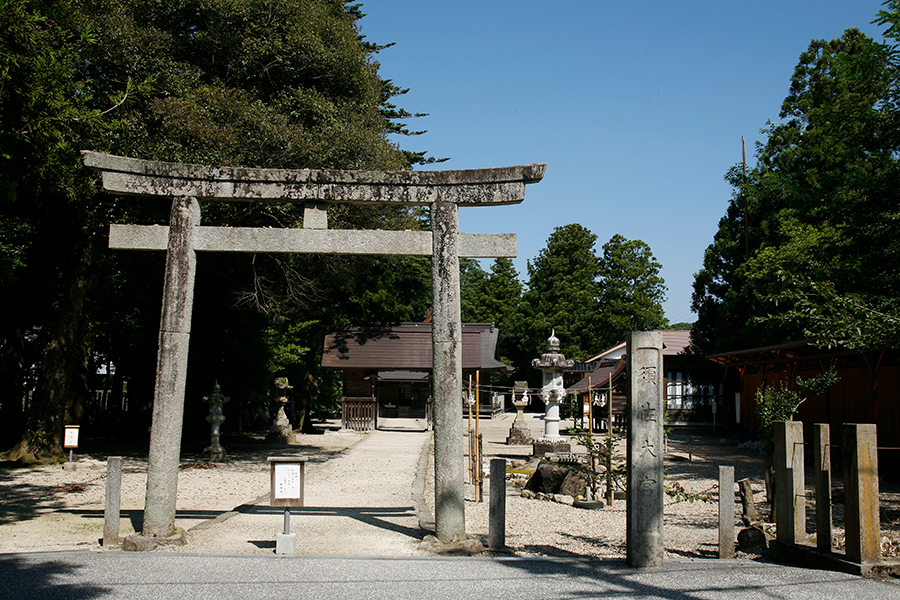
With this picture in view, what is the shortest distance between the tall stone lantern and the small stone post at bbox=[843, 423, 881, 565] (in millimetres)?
11179

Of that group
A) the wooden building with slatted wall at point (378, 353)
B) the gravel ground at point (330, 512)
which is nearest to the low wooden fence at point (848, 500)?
the gravel ground at point (330, 512)

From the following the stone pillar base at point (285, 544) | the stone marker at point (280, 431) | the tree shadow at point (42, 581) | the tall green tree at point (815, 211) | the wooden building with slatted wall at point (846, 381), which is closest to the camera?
the tree shadow at point (42, 581)

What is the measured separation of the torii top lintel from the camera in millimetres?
7461

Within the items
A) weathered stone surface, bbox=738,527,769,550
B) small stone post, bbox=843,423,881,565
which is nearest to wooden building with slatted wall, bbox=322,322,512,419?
weathered stone surface, bbox=738,527,769,550

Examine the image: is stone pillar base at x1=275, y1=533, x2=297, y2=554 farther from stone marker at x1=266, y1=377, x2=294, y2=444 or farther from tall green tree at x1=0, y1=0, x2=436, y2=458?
stone marker at x1=266, y1=377, x2=294, y2=444

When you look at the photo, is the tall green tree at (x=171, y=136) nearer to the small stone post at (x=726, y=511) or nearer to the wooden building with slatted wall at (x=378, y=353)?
the small stone post at (x=726, y=511)

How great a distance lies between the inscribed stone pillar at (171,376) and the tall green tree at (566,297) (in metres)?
36.5

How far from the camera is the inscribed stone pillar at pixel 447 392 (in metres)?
7.01

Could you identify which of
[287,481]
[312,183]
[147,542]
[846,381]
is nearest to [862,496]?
[287,481]

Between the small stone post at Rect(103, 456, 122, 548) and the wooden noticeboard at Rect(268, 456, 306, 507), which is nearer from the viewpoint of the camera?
the wooden noticeboard at Rect(268, 456, 306, 507)

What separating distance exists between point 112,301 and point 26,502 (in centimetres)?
929

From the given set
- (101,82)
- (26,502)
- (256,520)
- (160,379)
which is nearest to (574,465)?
(256,520)

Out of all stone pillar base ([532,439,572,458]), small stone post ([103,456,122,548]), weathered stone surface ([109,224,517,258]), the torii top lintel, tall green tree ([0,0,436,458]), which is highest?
tall green tree ([0,0,436,458])

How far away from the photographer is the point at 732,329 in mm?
25688
